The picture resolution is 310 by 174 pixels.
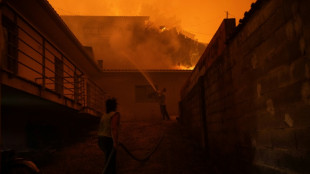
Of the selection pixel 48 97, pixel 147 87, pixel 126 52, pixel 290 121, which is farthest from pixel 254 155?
pixel 126 52

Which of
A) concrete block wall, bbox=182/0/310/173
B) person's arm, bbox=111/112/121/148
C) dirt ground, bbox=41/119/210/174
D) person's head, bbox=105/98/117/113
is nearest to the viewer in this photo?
concrete block wall, bbox=182/0/310/173

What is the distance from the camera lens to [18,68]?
7.84m

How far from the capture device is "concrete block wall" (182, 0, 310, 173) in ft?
8.43

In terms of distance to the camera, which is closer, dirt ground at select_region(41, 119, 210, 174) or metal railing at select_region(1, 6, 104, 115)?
metal railing at select_region(1, 6, 104, 115)

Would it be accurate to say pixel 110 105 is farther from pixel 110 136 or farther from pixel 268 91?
pixel 268 91

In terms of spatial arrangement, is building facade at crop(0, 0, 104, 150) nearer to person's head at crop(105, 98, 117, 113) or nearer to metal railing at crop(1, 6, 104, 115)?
metal railing at crop(1, 6, 104, 115)

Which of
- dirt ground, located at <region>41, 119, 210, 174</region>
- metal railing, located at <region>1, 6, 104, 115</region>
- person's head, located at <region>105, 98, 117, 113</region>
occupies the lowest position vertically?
dirt ground, located at <region>41, 119, 210, 174</region>

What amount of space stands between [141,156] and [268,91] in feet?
17.5

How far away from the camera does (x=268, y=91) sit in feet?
10.7

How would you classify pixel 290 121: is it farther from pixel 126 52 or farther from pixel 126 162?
pixel 126 52

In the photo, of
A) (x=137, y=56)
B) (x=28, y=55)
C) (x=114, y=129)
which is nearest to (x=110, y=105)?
(x=114, y=129)

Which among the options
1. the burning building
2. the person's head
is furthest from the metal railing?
the burning building

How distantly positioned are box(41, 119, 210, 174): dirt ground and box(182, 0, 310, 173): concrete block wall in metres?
1.87

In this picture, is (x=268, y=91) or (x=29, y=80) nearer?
(x=268, y=91)
